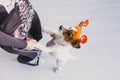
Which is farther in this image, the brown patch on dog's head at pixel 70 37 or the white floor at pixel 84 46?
the white floor at pixel 84 46

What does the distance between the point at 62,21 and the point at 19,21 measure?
18.5 inches

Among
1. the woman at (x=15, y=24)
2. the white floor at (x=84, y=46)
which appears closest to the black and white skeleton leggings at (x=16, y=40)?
the woman at (x=15, y=24)

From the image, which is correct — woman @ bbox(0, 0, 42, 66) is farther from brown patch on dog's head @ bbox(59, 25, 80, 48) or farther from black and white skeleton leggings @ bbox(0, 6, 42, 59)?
brown patch on dog's head @ bbox(59, 25, 80, 48)

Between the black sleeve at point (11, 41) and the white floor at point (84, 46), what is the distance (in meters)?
0.26

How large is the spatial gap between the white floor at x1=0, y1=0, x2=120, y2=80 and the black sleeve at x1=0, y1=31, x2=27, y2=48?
0.86 ft

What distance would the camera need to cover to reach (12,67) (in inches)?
41.5

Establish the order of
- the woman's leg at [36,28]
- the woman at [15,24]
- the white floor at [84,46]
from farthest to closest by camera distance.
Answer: the white floor at [84,46] → the woman's leg at [36,28] → the woman at [15,24]

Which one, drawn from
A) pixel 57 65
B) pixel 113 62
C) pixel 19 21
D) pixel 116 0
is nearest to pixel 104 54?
pixel 113 62

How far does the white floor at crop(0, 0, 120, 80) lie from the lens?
1.06m

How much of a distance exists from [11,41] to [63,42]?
0.66 feet

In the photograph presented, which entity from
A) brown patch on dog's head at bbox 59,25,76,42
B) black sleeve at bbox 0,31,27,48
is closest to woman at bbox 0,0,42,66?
black sleeve at bbox 0,31,27,48

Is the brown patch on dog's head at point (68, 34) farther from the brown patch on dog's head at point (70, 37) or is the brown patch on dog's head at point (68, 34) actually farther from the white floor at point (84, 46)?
the white floor at point (84, 46)

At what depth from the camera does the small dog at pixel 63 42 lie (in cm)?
83

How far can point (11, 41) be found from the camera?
792mm
